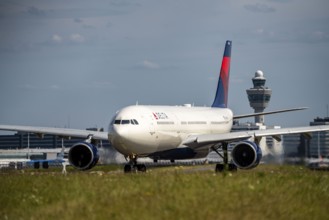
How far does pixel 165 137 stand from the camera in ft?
190

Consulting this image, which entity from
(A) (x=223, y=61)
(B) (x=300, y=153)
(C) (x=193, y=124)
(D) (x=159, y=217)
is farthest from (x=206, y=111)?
(D) (x=159, y=217)

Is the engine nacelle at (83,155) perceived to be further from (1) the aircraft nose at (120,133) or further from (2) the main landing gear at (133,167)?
(2) the main landing gear at (133,167)

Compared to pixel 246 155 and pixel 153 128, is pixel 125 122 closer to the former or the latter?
pixel 153 128

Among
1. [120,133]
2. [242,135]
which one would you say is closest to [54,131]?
[120,133]

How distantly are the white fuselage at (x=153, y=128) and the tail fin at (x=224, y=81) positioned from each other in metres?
10.3

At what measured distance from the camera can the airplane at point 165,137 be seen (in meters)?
53.5

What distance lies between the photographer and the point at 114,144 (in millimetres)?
53250

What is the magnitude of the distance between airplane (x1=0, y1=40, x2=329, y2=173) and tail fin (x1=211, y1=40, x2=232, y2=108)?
803cm

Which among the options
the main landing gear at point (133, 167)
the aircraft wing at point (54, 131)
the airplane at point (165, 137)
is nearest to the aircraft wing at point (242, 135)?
the airplane at point (165, 137)

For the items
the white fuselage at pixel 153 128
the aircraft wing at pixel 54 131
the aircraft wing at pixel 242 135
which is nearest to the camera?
the white fuselage at pixel 153 128

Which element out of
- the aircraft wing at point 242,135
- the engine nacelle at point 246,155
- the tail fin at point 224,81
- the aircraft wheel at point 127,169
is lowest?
the aircraft wheel at point 127,169

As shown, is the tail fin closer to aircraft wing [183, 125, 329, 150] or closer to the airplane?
the airplane

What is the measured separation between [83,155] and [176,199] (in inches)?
1232

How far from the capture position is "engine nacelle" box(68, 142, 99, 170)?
53.6 m
